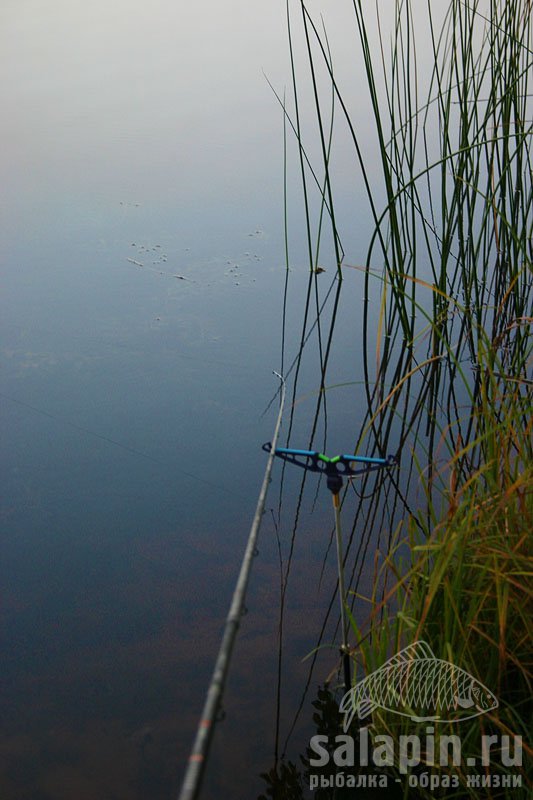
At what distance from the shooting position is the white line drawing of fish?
1.02 metres

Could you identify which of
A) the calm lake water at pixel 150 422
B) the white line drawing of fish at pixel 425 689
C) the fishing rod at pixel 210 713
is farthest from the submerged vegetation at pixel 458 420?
the fishing rod at pixel 210 713

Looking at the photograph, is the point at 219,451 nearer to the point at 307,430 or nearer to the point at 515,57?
the point at 307,430

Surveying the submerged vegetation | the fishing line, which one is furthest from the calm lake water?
the submerged vegetation

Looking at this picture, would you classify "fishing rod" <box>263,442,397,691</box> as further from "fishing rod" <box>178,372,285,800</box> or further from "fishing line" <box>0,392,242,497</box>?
"fishing line" <box>0,392,242,497</box>

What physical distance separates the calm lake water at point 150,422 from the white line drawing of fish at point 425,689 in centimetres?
17

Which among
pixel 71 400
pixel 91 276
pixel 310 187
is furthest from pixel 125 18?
pixel 71 400

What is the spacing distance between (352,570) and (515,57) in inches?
46.4

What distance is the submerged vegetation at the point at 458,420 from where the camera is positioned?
1.04m

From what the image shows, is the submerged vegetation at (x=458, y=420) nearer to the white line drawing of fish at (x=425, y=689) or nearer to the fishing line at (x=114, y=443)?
the white line drawing of fish at (x=425, y=689)

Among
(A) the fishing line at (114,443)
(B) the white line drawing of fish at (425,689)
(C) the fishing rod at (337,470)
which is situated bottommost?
(B) the white line drawing of fish at (425,689)

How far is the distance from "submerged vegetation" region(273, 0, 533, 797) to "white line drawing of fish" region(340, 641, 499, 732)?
0.6 inches

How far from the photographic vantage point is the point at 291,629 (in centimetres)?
140

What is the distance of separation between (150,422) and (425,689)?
121cm

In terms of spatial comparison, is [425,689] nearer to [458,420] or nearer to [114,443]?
[458,420]
